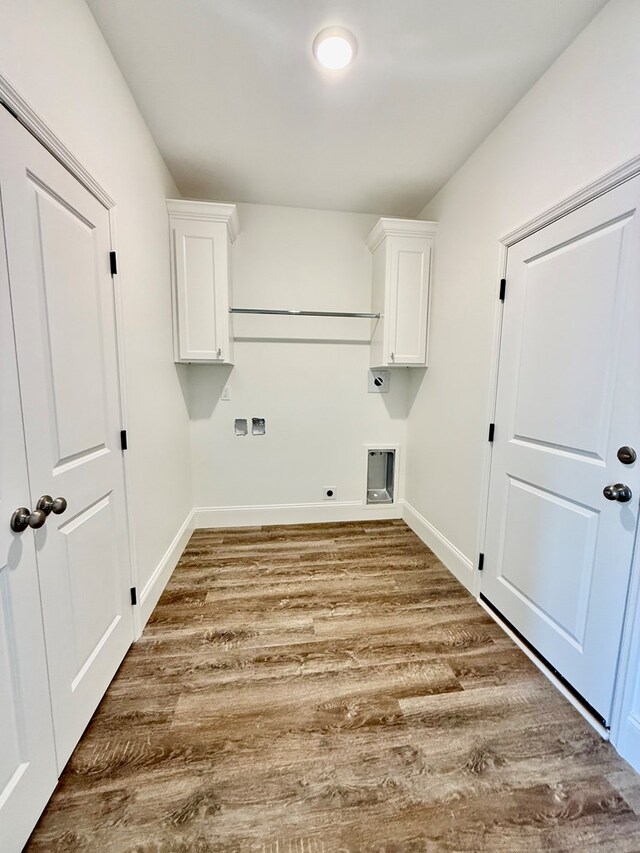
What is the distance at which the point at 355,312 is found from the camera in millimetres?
2916

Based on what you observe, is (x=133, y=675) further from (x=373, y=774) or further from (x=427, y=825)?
(x=427, y=825)

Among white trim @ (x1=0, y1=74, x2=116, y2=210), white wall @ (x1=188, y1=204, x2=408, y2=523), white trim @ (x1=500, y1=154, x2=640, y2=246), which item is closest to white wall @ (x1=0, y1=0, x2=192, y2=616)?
white trim @ (x1=0, y1=74, x2=116, y2=210)

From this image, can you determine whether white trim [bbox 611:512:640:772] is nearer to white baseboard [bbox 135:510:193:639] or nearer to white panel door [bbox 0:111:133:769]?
white panel door [bbox 0:111:133:769]

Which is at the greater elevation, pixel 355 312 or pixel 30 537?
pixel 355 312

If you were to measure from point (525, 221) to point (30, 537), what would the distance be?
7.95 feet

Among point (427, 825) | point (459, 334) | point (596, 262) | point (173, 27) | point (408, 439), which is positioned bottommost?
point (427, 825)

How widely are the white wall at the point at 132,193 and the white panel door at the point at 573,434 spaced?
1.99 m

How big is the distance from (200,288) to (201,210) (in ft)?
1.69

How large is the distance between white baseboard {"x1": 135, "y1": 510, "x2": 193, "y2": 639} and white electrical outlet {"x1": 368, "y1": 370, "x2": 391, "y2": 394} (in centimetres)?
196

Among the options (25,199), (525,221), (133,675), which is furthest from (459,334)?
(133,675)

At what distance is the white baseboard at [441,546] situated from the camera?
7.15 ft

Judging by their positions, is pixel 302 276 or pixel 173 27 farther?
pixel 302 276

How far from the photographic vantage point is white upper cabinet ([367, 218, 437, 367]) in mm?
2555

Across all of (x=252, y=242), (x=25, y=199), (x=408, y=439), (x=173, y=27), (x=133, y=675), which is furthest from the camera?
(x=408, y=439)
